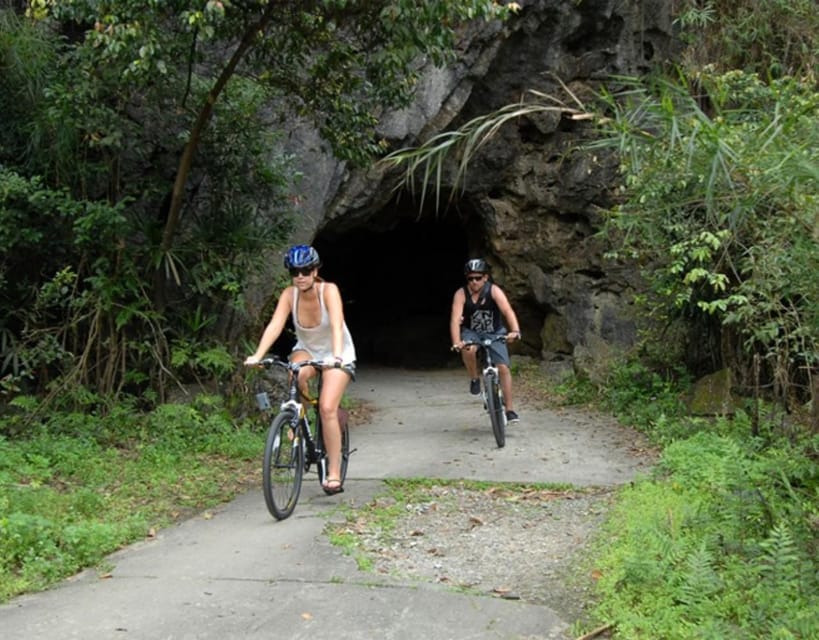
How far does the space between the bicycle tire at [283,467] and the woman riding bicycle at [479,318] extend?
2.90 meters

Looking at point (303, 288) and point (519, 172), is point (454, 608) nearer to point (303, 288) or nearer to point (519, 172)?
point (303, 288)

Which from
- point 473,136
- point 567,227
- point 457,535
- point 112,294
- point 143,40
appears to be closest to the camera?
point 473,136

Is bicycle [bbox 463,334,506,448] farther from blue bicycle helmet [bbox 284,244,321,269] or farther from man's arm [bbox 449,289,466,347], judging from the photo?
blue bicycle helmet [bbox 284,244,321,269]

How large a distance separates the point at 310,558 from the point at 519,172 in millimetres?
11703

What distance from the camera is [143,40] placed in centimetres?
691

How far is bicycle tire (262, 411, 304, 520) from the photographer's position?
5.37m

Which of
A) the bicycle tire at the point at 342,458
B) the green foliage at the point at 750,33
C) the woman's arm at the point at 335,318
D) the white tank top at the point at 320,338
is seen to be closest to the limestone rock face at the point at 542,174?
the green foliage at the point at 750,33

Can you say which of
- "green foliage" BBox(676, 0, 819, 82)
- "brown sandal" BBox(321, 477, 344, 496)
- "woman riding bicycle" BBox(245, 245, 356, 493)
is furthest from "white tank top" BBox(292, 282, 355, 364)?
"green foliage" BBox(676, 0, 819, 82)

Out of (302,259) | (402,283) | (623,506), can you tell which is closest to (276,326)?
(302,259)

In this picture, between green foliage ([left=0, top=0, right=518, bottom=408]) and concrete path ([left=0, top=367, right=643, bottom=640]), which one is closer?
concrete path ([left=0, top=367, right=643, bottom=640])

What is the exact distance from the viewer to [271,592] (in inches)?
169

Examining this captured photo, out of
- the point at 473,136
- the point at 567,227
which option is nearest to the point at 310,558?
the point at 473,136

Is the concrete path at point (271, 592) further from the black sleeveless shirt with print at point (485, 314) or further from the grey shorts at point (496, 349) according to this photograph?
the black sleeveless shirt with print at point (485, 314)

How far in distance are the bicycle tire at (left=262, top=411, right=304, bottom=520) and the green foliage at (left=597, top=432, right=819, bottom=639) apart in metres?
1.98
